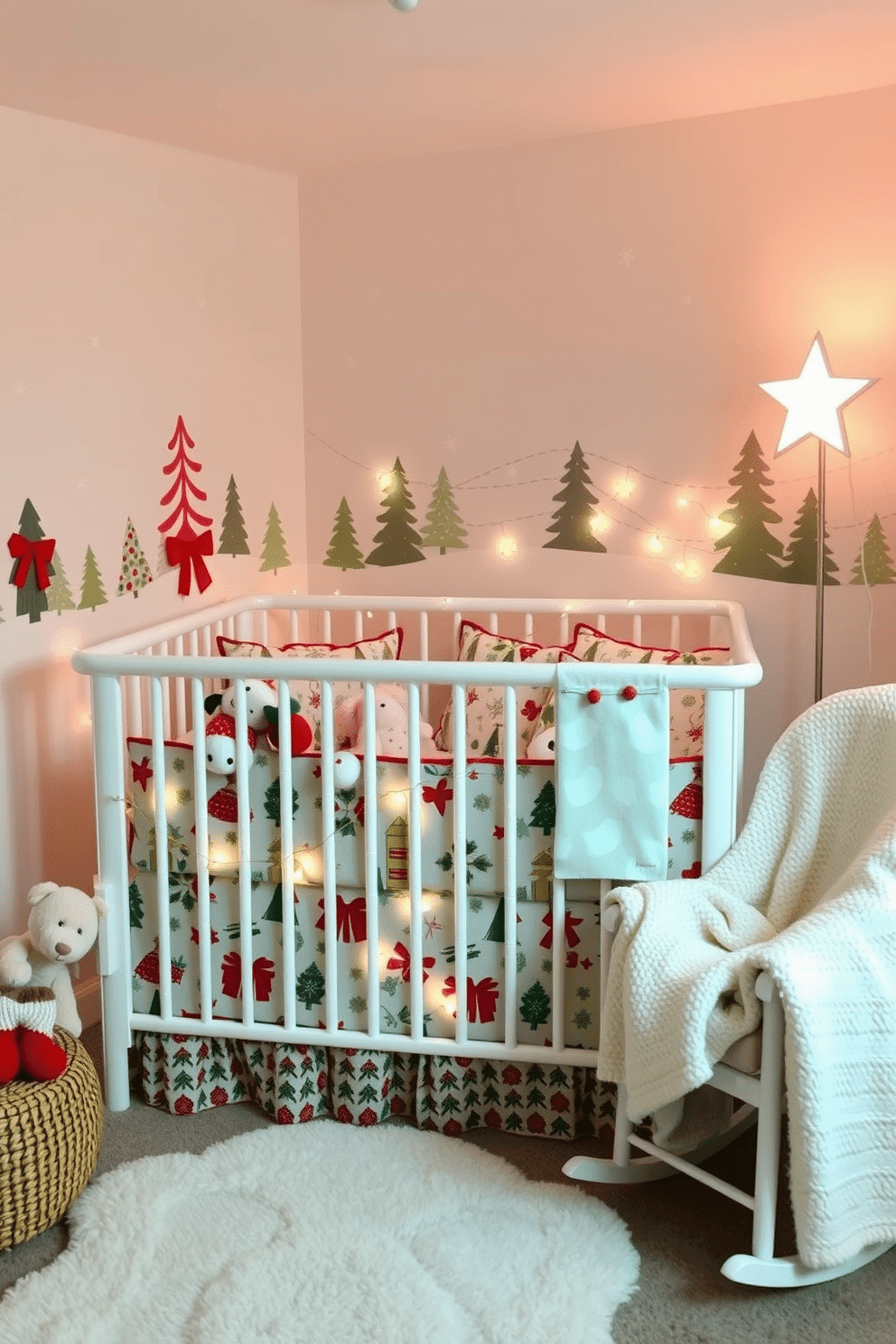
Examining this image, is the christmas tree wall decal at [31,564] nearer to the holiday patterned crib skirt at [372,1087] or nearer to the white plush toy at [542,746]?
the holiday patterned crib skirt at [372,1087]

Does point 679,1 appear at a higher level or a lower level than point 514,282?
higher

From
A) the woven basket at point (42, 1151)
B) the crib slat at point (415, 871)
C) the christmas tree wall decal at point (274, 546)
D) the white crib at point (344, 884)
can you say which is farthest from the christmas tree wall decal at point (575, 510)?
the woven basket at point (42, 1151)

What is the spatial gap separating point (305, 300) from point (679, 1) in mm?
1503

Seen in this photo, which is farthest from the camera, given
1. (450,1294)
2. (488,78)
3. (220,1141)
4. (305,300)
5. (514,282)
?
(305,300)

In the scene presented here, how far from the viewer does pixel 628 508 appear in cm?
326

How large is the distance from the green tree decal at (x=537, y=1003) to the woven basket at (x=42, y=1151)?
2.52 feet

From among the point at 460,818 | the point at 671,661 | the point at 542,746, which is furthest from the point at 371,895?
the point at 671,661

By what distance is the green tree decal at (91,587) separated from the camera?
9.29 feet

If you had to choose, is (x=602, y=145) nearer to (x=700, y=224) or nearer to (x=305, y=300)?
(x=700, y=224)

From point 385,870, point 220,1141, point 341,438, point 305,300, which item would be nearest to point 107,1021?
point 220,1141

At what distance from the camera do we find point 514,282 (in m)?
3.29

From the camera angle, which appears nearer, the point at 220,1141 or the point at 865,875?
the point at 865,875

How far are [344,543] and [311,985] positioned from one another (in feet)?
4.81

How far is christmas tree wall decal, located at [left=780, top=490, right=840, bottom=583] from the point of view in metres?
3.07
